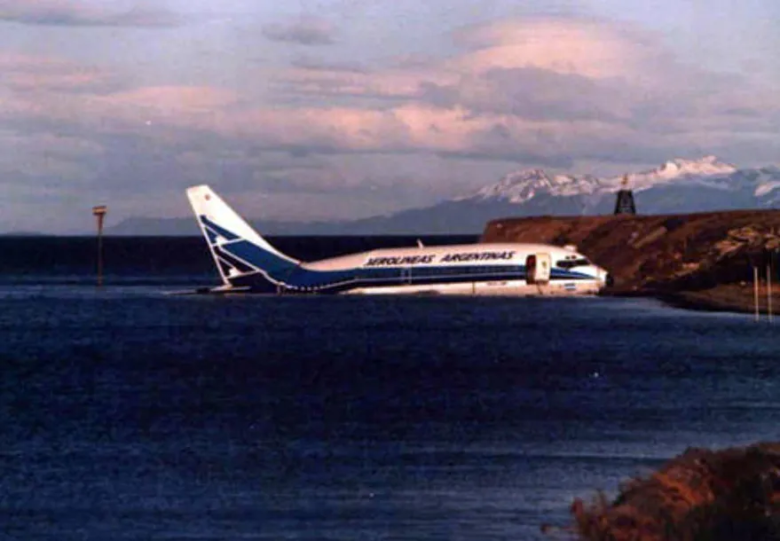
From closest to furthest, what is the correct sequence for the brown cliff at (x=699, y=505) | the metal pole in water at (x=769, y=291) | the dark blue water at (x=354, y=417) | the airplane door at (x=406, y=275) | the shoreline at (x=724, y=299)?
1. the brown cliff at (x=699, y=505)
2. the dark blue water at (x=354, y=417)
3. the metal pole in water at (x=769, y=291)
4. the shoreline at (x=724, y=299)
5. the airplane door at (x=406, y=275)

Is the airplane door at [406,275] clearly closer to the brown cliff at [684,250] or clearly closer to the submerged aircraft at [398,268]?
the submerged aircraft at [398,268]

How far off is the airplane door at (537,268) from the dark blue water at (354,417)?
1467 centimetres

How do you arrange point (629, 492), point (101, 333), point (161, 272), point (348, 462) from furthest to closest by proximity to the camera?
1. point (161, 272)
2. point (101, 333)
3. point (348, 462)
4. point (629, 492)

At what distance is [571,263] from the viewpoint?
10762cm

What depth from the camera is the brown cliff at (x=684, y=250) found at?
328 feet

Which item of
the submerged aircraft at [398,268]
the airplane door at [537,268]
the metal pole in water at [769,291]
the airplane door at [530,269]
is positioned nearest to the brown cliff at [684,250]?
the metal pole in water at [769,291]

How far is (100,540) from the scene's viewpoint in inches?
1041

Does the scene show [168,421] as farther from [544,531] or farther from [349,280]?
[349,280]

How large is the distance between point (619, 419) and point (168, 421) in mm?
9954

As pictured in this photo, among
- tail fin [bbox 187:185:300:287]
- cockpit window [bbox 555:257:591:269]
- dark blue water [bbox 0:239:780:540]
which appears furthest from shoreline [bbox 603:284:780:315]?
tail fin [bbox 187:185:300:287]

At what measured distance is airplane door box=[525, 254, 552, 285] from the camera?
105188 mm

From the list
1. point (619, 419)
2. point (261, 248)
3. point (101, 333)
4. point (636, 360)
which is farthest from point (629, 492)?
point (261, 248)

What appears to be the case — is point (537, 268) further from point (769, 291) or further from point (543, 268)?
point (769, 291)

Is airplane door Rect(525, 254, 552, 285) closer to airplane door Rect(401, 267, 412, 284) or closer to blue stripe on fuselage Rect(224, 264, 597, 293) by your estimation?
blue stripe on fuselage Rect(224, 264, 597, 293)
